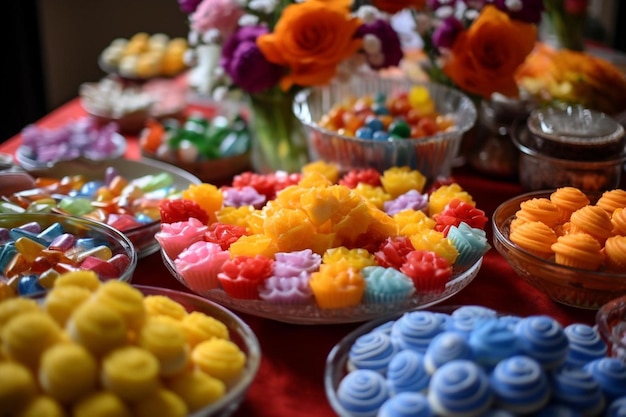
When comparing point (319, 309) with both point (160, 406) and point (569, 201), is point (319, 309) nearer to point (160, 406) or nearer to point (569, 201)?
point (160, 406)

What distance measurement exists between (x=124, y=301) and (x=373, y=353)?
0.82ft

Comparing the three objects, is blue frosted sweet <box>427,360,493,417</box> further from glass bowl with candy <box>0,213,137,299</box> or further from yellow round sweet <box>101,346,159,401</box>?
glass bowl with candy <box>0,213,137,299</box>

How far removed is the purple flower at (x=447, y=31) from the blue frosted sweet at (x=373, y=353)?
0.72m

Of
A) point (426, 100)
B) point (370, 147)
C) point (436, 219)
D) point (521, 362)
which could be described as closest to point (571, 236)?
point (436, 219)

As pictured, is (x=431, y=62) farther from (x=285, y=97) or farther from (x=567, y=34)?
(x=567, y=34)

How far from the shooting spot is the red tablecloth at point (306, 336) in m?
0.77

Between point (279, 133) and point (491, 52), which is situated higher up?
point (491, 52)

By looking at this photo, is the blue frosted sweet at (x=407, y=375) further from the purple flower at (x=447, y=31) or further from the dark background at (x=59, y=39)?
the dark background at (x=59, y=39)

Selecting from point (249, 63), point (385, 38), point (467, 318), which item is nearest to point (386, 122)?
point (385, 38)

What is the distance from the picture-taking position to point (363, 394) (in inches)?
26.9

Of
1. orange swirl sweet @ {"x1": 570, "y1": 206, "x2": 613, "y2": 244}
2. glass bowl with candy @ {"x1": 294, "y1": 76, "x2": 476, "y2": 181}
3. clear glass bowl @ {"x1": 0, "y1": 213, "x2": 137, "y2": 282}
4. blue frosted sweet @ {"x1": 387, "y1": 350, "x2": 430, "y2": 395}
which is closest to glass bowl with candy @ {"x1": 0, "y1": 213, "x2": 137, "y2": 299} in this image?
clear glass bowl @ {"x1": 0, "y1": 213, "x2": 137, "y2": 282}

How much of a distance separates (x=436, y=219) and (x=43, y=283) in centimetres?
51

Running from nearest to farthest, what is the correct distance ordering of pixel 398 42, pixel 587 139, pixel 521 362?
pixel 521 362, pixel 587 139, pixel 398 42

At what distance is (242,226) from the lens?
99 cm
